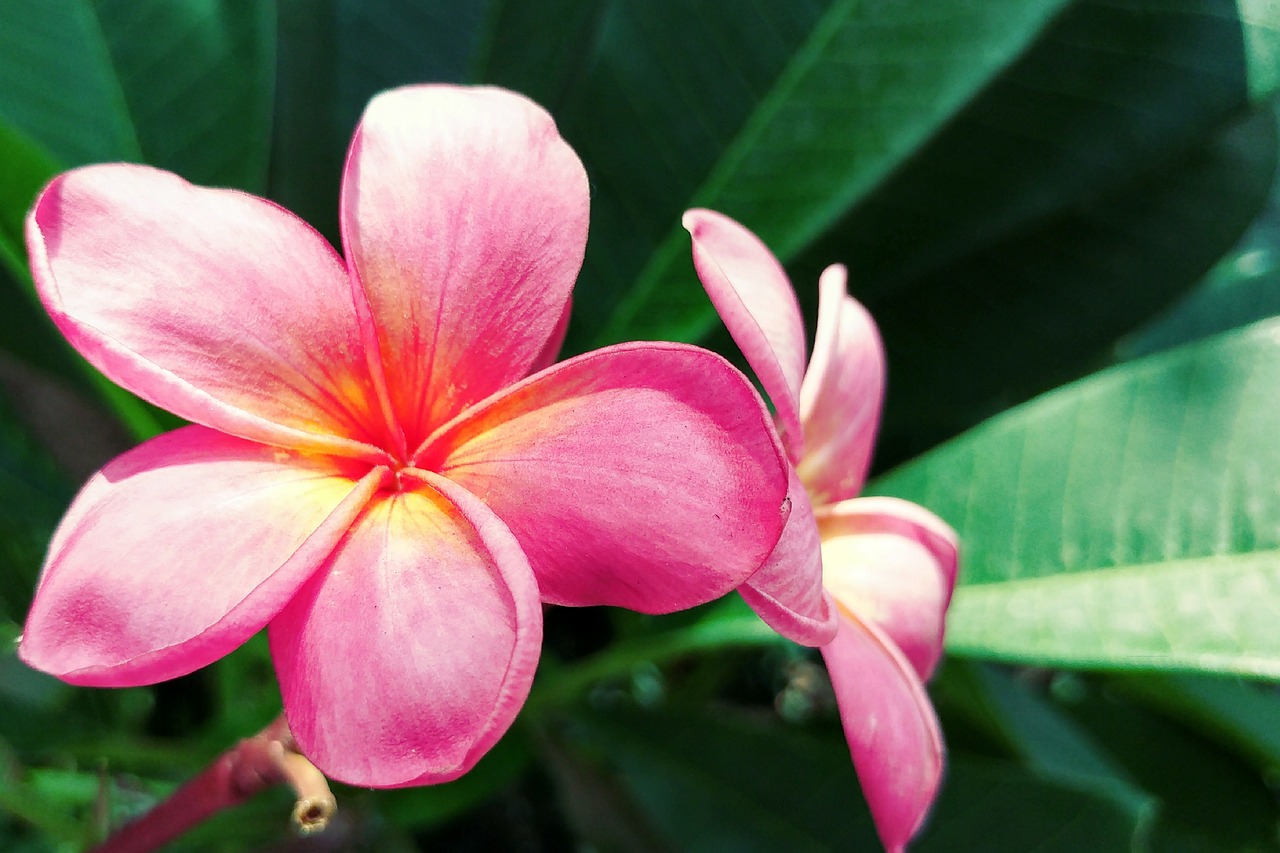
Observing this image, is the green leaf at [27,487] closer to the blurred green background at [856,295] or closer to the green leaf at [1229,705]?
the blurred green background at [856,295]

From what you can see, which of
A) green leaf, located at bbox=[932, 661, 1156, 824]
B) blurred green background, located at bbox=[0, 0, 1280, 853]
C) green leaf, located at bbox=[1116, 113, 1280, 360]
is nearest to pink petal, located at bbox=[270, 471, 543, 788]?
Answer: blurred green background, located at bbox=[0, 0, 1280, 853]

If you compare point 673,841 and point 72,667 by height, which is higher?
point 72,667

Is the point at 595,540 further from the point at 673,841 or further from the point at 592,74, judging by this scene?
the point at 673,841

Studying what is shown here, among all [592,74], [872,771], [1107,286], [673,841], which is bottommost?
[673,841]

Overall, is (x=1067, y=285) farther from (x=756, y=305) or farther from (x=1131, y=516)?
(x=756, y=305)

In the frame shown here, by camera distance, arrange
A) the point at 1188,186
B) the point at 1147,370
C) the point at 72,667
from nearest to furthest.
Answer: the point at 72,667
the point at 1147,370
the point at 1188,186

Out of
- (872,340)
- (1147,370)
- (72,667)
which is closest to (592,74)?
(872,340)

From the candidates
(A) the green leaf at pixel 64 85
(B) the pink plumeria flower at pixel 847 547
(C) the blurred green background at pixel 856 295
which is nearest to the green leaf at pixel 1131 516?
(C) the blurred green background at pixel 856 295
